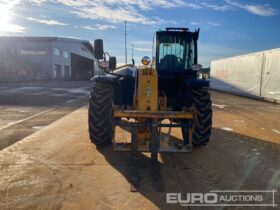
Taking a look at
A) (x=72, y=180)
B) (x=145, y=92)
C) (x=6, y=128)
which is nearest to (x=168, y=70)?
(x=145, y=92)

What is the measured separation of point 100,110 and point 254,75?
20730mm

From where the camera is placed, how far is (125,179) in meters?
5.55

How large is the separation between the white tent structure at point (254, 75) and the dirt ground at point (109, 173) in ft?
46.5

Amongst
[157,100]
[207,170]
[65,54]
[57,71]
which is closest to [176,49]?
[157,100]

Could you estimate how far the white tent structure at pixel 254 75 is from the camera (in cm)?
2181

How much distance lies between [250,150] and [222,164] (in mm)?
1549

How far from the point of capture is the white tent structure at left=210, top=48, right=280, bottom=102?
71.6ft

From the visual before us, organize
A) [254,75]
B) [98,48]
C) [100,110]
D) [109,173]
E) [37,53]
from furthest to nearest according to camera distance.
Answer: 1. [37,53]
2. [254,75]
3. [100,110]
4. [98,48]
5. [109,173]

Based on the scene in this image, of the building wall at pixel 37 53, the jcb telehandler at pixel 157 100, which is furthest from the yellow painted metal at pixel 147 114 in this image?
the building wall at pixel 37 53

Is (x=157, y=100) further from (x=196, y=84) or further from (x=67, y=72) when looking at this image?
(x=67, y=72)

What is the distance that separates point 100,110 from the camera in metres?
7.00

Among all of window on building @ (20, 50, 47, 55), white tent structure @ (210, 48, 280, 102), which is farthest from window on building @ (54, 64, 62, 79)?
white tent structure @ (210, 48, 280, 102)

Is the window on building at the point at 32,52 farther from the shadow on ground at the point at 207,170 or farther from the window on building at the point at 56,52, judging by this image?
the shadow on ground at the point at 207,170

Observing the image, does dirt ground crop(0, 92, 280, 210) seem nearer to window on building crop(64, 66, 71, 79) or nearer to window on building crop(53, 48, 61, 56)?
window on building crop(53, 48, 61, 56)
